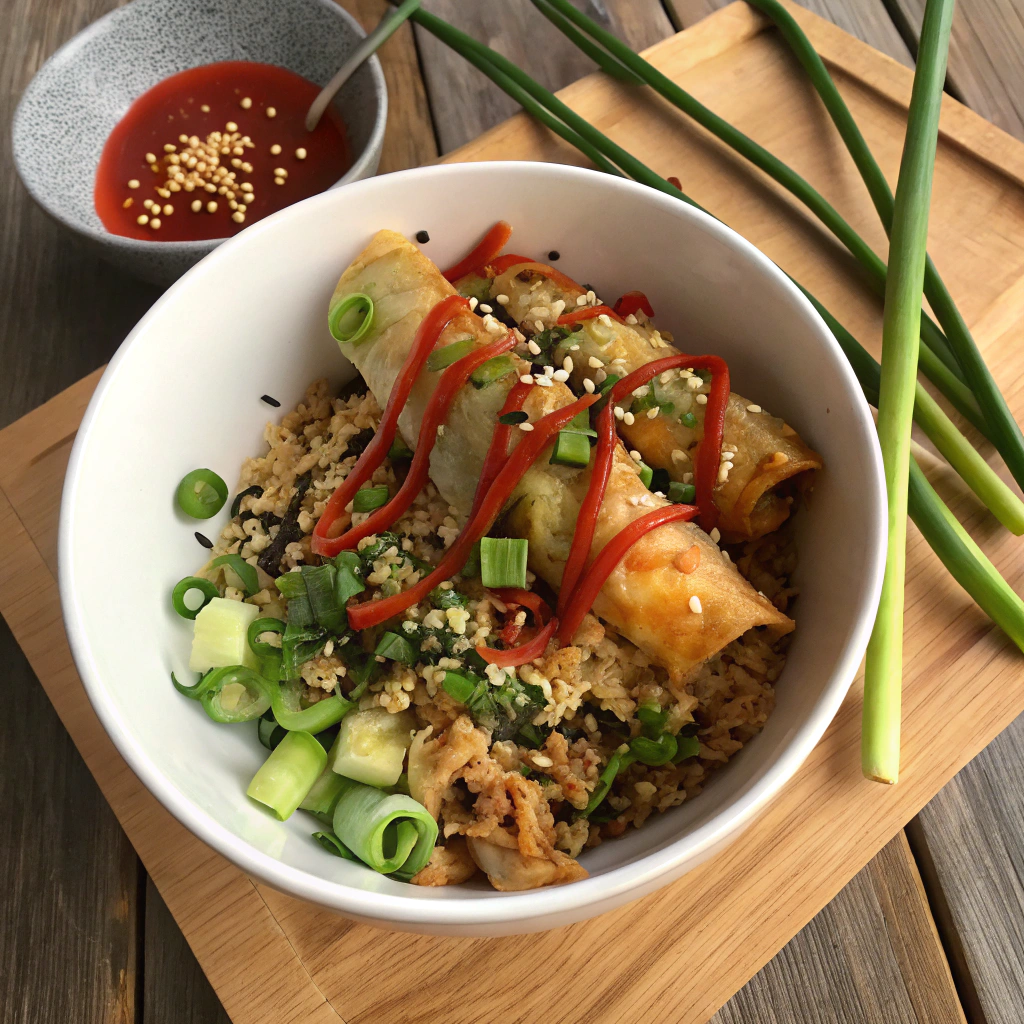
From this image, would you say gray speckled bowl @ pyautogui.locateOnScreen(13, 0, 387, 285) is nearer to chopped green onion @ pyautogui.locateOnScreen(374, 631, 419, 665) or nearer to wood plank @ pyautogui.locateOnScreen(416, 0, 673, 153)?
wood plank @ pyautogui.locateOnScreen(416, 0, 673, 153)

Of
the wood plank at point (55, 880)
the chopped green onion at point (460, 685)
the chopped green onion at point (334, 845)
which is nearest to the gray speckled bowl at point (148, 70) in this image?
the wood plank at point (55, 880)

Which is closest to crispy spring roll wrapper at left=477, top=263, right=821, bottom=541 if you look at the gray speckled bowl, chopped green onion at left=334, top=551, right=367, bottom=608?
chopped green onion at left=334, top=551, right=367, bottom=608

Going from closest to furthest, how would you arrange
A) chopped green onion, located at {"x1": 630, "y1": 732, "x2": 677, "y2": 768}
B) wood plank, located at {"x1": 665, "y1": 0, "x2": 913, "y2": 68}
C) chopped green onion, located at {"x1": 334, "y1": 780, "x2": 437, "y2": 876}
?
chopped green onion, located at {"x1": 334, "y1": 780, "x2": 437, "y2": 876}, chopped green onion, located at {"x1": 630, "y1": 732, "x2": 677, "y2": 768}, wood plank, located at {"x1": 665, "y1": 0, "x2": 913, "y2": 68}

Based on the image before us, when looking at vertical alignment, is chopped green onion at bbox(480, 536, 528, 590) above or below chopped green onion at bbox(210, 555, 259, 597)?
above

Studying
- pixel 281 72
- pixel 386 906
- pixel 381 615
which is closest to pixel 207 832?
pixel 386 906

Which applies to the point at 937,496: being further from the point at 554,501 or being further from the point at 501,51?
the point at 501,51

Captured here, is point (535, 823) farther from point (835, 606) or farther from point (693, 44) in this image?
point (693, 44)

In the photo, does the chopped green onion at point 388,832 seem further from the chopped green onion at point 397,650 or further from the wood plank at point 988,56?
the wood plank at point 988,56
